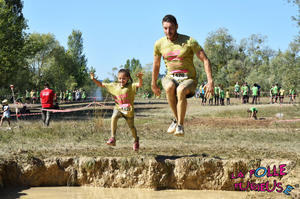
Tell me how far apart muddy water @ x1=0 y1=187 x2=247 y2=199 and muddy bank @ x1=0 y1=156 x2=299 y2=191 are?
0.16 metres

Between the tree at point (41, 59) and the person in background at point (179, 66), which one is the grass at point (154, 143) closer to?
the person in background at point (179, 66)

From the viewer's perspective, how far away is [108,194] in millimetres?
7246

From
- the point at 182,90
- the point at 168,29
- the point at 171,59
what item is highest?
the point at 168,29

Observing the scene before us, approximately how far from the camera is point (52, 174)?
7.71 metres

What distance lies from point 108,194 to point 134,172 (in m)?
0.67

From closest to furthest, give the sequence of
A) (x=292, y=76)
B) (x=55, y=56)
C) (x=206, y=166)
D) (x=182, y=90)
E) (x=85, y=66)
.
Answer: (x=182, y=90), (x=206, y=166), (x=292, y=76), (x=55, y=56), (x=85, y=66)

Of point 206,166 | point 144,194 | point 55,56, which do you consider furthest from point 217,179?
point 55,56

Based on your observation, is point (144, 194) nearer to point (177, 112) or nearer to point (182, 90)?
point (177, 112)

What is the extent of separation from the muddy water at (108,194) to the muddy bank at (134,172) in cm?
16

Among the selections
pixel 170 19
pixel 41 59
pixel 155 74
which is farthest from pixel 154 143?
pixel 41 59

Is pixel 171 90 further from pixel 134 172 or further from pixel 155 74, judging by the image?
pixel 134 172

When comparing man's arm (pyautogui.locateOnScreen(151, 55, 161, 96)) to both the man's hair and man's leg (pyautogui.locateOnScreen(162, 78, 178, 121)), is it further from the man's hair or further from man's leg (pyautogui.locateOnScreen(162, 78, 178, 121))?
the man's hair

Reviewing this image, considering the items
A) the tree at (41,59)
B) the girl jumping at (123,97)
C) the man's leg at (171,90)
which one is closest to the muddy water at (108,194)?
the girl jumping at (123,97)

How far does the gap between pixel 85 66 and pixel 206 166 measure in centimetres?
9064
